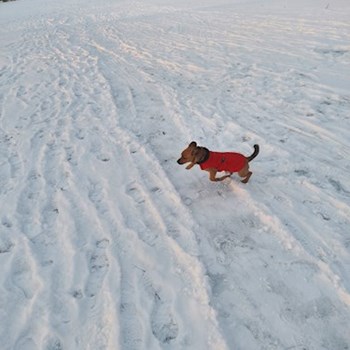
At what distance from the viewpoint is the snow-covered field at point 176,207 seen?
3012 mm

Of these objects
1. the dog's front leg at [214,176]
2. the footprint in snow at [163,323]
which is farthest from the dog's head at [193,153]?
the footprint in snow at [163,323]

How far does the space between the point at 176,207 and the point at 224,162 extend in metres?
0.74

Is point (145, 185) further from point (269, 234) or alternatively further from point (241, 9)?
point (241, 9)

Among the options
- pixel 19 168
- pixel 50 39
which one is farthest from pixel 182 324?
pixel 50 39

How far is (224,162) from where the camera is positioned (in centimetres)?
410

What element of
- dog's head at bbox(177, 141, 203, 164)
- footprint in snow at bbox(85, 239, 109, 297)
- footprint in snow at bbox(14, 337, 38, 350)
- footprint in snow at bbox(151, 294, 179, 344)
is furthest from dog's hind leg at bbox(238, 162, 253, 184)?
footprint in snow at bbox(14, 337, 38, 350)

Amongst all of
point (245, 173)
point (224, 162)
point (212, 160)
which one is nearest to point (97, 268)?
point (212, 160)

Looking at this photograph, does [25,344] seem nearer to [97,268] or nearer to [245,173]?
[97,268]

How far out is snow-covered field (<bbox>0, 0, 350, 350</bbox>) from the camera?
3012 mm

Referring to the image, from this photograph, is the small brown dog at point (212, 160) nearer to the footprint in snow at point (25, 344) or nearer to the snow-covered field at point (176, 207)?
the snow-covered field at point (176, 207)

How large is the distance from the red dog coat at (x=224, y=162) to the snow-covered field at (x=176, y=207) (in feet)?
1.26

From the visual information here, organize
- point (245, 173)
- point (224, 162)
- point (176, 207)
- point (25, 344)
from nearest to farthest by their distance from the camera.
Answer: point (25, 344) < point (224, 162) < point (176, 207) < point (245, 173)

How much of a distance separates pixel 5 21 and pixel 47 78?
41.6ft

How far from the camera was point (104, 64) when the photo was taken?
9.62m
